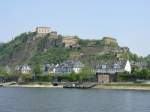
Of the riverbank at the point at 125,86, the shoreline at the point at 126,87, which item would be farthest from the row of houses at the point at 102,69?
the shoreline at the point at 126,87

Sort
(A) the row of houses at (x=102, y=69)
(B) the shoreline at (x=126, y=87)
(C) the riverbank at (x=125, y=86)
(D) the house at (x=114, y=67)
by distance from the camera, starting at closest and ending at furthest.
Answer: (B) the shoreline at (x=126, y=87)
(C) the riverbank at (x=125, y=86)
(A) the row of houses at (x=102, y=69)
(D) the house at (x=114, y=67)

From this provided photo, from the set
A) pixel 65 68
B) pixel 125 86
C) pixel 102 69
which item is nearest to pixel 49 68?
pixel 65 68

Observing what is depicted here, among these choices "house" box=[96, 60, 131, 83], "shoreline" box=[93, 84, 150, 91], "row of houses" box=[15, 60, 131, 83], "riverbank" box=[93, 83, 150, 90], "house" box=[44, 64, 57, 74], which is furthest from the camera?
"house" box=[44, 64, 57, 74]

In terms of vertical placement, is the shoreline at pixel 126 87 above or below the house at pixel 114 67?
below

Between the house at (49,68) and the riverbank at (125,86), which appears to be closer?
the riverbank at (125,86)

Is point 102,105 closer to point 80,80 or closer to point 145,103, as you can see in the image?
point 145,103

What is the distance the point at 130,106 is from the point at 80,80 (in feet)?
248

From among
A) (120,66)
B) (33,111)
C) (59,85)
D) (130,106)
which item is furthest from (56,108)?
(120,66)

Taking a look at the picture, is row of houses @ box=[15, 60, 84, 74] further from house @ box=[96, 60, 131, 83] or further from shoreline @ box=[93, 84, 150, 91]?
shoreline @ box=[93, 84, 150, 91]

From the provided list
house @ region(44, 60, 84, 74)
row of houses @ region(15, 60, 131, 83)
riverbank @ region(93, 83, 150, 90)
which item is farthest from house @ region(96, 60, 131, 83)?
riverbank @ region(93, 83, 150, 90)

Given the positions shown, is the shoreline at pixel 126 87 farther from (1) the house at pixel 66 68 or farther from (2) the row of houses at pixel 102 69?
(1) the house at pixel 66 68

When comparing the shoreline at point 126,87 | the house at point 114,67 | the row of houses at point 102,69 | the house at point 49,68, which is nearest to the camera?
the shoreline at point 126,87

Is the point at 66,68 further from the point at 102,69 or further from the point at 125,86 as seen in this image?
the point at 125,86

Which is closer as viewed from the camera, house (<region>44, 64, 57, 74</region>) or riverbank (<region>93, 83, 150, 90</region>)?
riverbank (<region>93, 83, 150, 90</region>)
